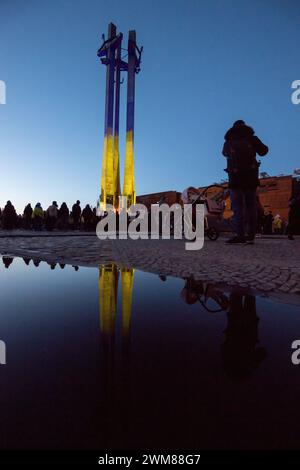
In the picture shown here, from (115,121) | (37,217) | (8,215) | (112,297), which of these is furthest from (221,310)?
(115,121)

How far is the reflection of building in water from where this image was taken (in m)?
1.49

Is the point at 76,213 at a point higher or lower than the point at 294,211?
higher

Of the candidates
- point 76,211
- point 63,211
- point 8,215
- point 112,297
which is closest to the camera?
point 112,297

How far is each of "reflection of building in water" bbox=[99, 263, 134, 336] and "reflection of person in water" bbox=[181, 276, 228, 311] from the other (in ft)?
1.40

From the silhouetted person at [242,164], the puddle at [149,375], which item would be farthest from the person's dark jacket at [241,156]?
the puddle at [149,375]

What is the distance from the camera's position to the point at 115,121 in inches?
1320

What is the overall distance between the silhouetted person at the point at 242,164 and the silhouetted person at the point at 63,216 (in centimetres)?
1577

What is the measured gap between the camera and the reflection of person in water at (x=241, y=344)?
104 centimetres

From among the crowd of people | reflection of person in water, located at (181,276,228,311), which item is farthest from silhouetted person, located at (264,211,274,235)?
reflection of person in water, located at (181,276,228,311)

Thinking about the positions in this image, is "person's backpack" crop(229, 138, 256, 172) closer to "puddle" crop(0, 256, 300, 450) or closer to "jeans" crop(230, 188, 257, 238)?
"jeans" crop(230, 188, 257, 238)

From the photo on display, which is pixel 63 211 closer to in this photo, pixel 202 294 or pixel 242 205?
pixel 242 205

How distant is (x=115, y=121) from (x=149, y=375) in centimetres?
3544

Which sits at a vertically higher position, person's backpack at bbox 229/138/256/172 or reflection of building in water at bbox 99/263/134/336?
person's backpack at bbox 229/138/256/172
